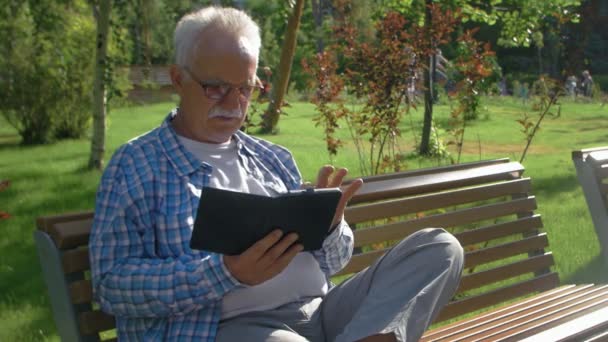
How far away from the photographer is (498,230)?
4141mm

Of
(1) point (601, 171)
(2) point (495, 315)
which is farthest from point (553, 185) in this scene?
(2) point (495, 315)

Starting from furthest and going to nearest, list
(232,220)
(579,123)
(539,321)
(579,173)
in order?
(579,123) < (579,173) < (539,321) < (232,220)

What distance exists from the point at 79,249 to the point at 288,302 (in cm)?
67

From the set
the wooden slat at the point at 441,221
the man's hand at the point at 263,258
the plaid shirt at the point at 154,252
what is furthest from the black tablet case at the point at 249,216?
Result: the wooden slat at the point at 441,221

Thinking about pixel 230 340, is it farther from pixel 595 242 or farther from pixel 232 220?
pixel 595 242

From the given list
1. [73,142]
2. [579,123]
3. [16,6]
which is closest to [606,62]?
[579,123]

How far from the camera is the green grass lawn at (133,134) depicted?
5.53 meters

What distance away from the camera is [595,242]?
679 centimetres

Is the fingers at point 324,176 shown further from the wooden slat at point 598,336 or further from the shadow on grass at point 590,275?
the shadow on grass at point 590,275

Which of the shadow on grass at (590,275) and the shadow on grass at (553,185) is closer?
the shadow on grass at (590,275)

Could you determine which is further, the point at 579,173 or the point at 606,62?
the point at 606,62

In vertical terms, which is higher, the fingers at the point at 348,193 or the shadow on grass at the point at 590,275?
the fingers at the point at 348,193

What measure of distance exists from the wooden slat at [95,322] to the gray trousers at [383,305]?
0.37 m

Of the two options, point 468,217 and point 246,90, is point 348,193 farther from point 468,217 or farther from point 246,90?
point 468,217
